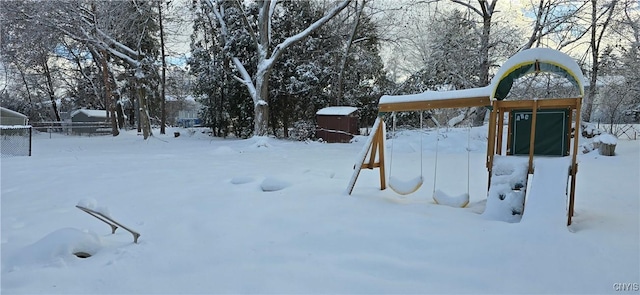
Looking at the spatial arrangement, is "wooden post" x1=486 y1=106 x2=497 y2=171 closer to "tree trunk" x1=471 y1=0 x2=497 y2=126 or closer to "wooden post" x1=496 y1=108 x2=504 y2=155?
"wooden post" x1=496 y1=108 x2=504 y2=155

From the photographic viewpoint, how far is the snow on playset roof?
3734mm

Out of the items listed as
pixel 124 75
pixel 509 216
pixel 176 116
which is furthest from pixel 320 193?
pixel 176 116

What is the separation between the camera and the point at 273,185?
515 cm

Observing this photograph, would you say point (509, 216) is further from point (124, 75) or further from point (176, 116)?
point (176, 116)

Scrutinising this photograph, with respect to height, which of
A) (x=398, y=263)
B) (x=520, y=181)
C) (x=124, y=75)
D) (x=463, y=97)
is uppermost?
(x=124, y=75)

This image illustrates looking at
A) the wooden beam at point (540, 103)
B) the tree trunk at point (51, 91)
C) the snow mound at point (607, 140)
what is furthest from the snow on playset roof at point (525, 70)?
the tree trunk at point (51, 91)

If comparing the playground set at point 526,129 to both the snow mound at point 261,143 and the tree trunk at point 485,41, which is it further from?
the tree trunk at point 485,41

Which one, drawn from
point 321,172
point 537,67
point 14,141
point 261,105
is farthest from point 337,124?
point 537,67

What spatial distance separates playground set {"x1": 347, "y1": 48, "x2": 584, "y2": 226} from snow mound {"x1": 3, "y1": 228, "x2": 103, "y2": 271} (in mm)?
2864

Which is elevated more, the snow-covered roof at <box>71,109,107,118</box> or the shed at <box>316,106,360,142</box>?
the snow-covered roof at <box>71,109,107,118</box>

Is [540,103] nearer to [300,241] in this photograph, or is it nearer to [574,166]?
[574,166]

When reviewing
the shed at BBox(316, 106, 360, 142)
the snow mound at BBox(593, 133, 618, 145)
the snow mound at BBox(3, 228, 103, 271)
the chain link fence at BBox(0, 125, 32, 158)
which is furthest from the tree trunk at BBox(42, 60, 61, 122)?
the snow mound at BBox(593, 133, 618, 145)

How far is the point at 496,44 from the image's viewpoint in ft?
45.4

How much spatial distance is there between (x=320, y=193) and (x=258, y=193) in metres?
0.85
